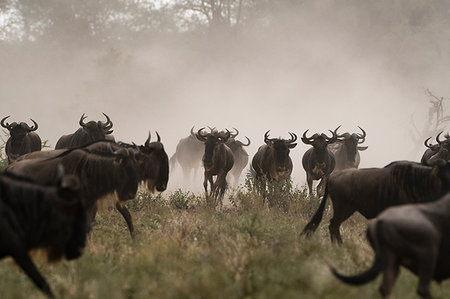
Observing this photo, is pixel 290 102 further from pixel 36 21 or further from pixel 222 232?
pixel 222 232

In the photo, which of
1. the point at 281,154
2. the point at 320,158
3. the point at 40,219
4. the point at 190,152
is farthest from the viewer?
the point at 190,152

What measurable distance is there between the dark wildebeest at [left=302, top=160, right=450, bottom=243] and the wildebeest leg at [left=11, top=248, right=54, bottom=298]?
3.92m

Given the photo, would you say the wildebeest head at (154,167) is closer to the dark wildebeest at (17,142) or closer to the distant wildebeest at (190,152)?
the dark wildebeest at (17,142)

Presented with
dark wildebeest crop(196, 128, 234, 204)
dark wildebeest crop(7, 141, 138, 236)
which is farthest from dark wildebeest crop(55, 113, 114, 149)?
dark wildebeest crop(7, 141, 138, 236)

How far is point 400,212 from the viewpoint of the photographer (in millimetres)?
3904

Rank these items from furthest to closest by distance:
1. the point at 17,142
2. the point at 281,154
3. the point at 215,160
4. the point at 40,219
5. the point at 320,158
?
1. the point at 215,160
2. the point at 320,158
3. the point at 281,154
4. the point at 17,142
5. the point at 40,219

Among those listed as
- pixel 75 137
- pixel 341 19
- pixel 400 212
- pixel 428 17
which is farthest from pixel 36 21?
pixel 400 212

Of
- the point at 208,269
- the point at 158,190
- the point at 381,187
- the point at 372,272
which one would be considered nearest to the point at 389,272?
the point at 372,272

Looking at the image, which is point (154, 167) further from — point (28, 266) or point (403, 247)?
point (403, 247)

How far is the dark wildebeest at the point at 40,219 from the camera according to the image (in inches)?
156

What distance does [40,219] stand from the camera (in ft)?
13.6

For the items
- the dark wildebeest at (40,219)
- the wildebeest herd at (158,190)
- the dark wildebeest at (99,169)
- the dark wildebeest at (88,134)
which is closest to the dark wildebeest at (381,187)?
the wildebeest herd at (158,190)

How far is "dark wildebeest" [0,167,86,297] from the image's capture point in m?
3.97

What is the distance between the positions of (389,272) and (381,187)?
2.80 metres
